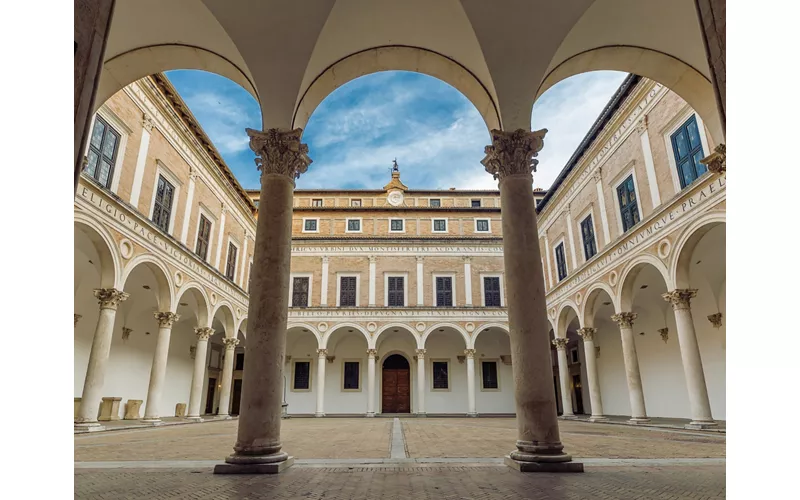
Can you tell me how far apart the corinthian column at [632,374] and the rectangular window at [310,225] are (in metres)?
19.7

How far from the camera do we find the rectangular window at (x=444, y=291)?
1102 inches

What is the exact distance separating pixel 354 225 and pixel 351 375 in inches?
388

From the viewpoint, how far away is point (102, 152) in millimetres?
13641

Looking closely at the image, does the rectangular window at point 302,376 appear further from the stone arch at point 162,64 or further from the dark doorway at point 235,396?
the stone arch at point 162,64

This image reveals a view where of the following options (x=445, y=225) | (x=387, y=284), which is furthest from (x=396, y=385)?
(x=445, y=225)

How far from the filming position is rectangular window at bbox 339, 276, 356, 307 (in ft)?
91.7

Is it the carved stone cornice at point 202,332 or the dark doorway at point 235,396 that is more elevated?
the carved stone cornice at point 202,332

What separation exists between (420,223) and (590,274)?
516 inches

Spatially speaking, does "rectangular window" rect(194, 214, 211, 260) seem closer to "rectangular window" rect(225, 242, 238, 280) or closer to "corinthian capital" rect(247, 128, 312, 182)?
"rectangular window" rect(225, 242, 238, 280)

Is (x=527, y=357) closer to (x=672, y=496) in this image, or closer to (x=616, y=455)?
(x=672, y=496)

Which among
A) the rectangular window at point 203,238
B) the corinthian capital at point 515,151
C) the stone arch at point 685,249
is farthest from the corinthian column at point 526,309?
the rectangular window at point 203,238

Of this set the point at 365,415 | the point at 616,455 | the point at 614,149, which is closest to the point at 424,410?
the point at 365,415

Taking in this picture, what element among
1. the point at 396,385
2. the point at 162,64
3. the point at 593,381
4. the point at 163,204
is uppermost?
the point at 163,204

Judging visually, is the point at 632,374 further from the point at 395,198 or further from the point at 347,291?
the point at 395,198
